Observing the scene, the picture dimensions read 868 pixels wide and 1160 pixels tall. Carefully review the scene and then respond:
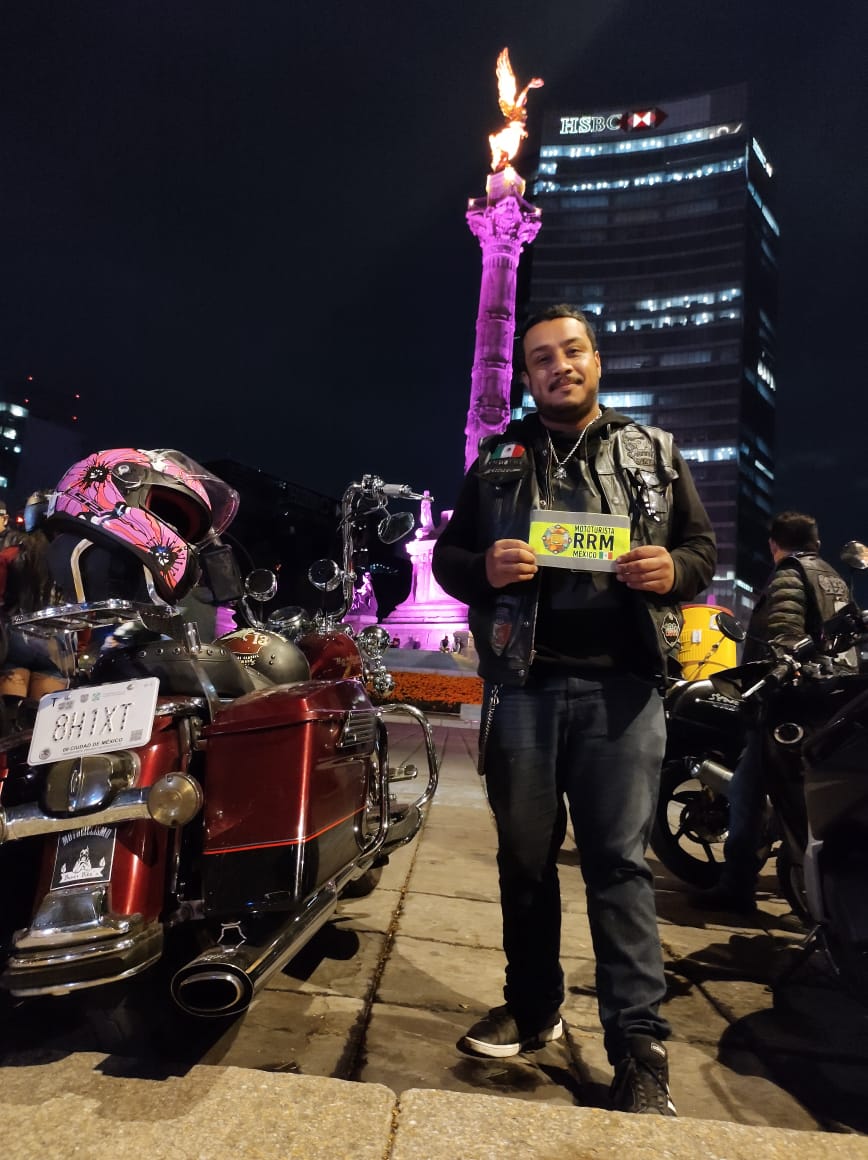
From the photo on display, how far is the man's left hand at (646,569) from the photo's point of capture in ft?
5.90

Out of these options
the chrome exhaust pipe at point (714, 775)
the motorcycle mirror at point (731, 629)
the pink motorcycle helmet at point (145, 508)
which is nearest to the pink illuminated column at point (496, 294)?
the chrome exhaust pipe at point (714, 775)

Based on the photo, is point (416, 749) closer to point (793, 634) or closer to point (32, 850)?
point (793, 634)

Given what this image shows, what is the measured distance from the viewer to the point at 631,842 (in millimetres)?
1821

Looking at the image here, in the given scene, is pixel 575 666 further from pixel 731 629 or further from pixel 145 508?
pixel 731 629

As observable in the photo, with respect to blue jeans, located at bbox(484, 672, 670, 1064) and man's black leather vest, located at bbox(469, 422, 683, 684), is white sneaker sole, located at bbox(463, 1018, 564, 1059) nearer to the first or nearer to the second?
blue jeans, located at bbox(484, 672, 670, 1064)

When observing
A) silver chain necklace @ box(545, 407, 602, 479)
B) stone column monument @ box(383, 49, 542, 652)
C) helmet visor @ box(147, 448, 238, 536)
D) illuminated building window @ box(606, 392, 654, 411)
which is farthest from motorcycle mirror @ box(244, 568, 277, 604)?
illuminated building window @ box(606, 392, 654, 411)

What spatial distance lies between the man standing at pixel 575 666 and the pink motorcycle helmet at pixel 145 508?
2.78ft

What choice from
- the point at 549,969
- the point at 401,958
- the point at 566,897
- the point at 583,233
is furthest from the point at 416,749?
the point at 583,233

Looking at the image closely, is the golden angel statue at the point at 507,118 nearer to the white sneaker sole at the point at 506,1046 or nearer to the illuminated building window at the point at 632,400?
the white sneaker sole at the point at 506,1046

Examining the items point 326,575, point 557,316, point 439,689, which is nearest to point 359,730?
point 557,316

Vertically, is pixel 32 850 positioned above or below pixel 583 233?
below

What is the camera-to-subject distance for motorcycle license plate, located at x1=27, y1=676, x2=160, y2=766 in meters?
1.59

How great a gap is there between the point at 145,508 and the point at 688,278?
8868cm

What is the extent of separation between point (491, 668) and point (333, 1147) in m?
1.12
